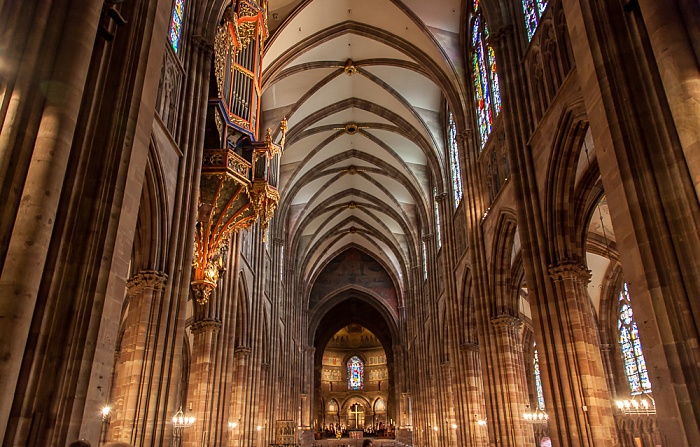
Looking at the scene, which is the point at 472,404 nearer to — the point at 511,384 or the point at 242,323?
the point at 511,384

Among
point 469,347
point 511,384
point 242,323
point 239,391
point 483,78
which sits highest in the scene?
point 483,78

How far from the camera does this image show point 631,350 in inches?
838

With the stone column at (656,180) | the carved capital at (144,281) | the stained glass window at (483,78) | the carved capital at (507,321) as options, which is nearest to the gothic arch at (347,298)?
the stained glass window at (483,78)

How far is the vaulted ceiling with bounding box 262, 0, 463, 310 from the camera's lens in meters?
20.1

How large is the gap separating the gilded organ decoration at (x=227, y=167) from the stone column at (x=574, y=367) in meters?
7.40

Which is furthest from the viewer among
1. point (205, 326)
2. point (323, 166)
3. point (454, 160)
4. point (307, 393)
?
point (307, 393)

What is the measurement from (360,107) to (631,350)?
1623cm

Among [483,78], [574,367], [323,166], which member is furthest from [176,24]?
[323,166]

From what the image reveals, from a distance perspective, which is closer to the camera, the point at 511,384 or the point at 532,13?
the point at 532,13

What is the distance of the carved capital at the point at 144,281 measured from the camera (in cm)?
1027

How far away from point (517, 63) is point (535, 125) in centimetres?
226

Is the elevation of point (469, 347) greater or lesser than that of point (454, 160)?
lesser

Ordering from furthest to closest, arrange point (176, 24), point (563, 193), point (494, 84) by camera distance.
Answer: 1. point (494, 84)
2. point (176, 24)
3. point (563, 193)

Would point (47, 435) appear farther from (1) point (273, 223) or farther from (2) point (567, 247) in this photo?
(1) point (273, 223)
